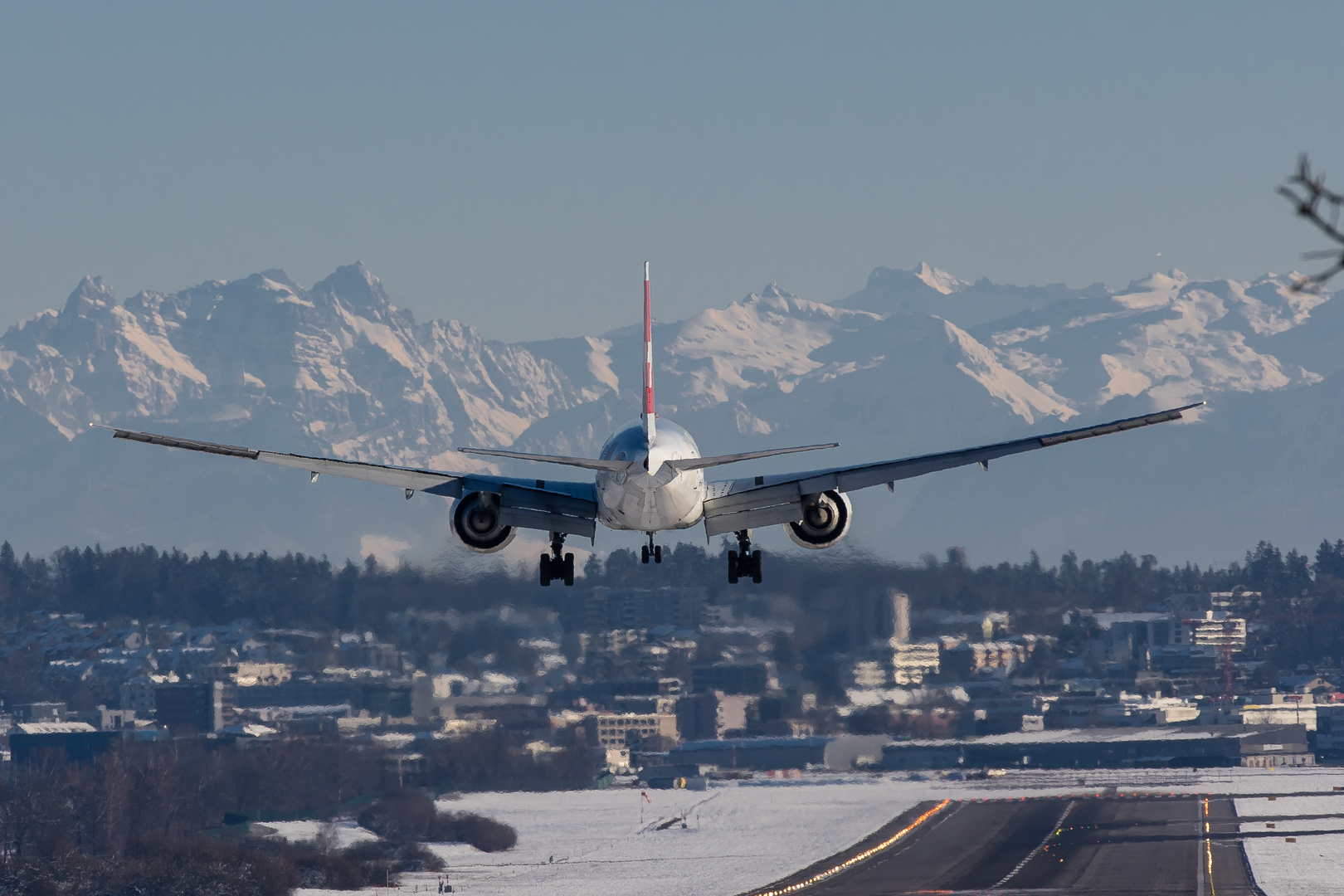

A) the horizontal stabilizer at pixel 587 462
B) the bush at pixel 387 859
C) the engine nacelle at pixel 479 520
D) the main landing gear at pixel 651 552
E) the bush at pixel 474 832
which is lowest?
the bush at pixel 387 859

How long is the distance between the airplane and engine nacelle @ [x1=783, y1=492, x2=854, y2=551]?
0.10 feet

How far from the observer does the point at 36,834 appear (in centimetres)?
16825

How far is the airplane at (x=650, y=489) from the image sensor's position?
1811 inches

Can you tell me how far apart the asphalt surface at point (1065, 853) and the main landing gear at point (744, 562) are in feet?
259

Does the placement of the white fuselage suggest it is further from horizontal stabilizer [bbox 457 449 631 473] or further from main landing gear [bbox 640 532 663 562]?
main landing gear [bbox 640 532 663 562]

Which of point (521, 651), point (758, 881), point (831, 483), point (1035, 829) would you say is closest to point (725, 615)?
point (521, 651)

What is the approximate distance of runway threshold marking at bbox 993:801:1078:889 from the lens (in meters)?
138

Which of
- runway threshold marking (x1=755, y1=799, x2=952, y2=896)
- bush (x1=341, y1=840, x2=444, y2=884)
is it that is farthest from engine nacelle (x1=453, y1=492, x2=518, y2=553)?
bush (x1=341, y1=840, x2=444, y2=884)

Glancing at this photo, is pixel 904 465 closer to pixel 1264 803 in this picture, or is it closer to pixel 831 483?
pixel 831 483

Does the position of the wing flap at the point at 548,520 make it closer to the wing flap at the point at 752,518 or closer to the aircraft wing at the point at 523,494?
the aircraft wing at the point at 523,494

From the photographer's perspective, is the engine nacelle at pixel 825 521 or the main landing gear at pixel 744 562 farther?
the main landing gear at pixel 744 562

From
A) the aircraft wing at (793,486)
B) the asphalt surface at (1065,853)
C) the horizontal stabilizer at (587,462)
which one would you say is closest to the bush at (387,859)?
the asphalt surface at (1065,853)

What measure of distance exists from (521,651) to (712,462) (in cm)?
15326

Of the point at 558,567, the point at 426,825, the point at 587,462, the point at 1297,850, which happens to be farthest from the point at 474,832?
the point at 587,462
